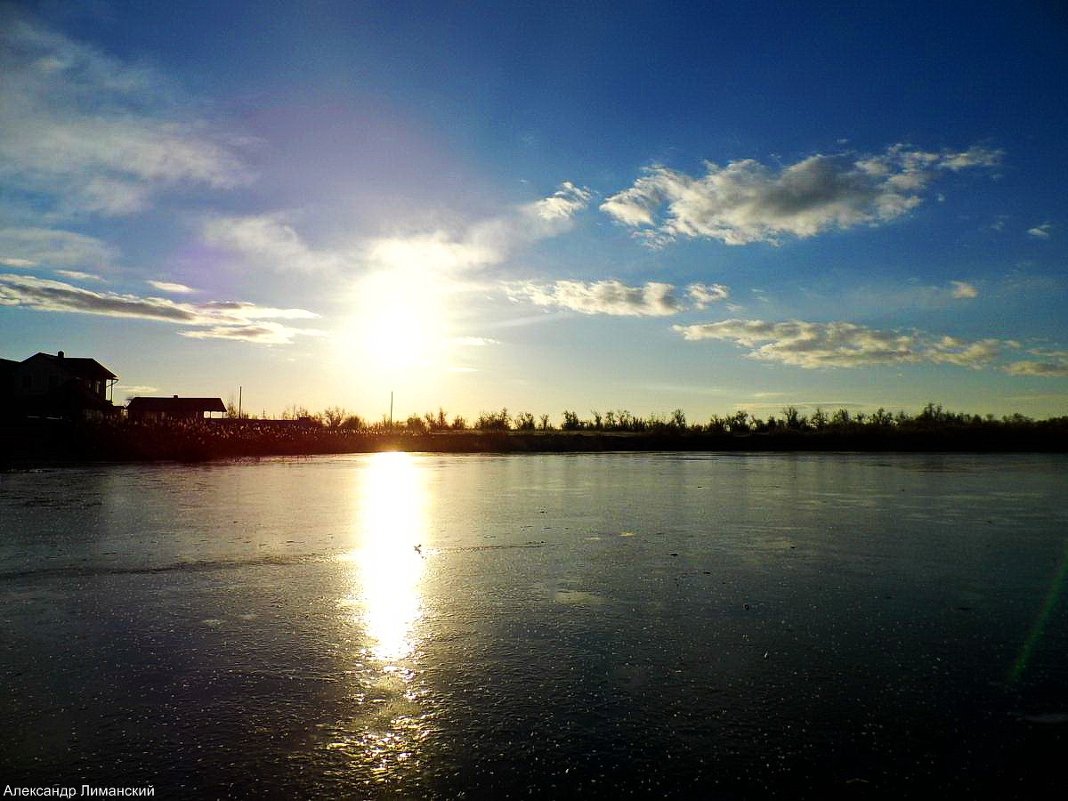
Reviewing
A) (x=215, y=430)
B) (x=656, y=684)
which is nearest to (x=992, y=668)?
(x=656, y=684)

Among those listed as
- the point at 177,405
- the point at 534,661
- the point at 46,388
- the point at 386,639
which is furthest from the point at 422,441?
the point at 534,661

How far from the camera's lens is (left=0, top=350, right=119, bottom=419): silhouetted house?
3997 centimetres

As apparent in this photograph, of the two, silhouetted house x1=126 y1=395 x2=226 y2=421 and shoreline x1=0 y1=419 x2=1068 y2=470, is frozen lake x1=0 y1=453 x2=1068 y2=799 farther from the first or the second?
silhouetted house x1=126 y1=395 x2=226 y2=421

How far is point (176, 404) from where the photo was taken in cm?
5881

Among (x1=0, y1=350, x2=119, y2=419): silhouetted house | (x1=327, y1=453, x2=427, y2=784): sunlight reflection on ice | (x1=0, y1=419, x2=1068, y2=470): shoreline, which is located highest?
(x1=0, y1=350, x2=119, y2=419): silhouetted house

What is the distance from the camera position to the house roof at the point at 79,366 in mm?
43031

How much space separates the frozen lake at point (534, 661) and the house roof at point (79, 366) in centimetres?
4196

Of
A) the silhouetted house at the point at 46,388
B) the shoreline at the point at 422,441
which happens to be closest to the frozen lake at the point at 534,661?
the shoreline at the point at 422,441

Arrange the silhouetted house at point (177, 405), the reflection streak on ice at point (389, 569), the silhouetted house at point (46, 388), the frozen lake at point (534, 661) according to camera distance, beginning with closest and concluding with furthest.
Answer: the frozen lake at point (534, 661) < the reflection streak on ice at point (389, 569) < the silhouetted house at point (46, 388) < the silhouetted house at point (177, 405)

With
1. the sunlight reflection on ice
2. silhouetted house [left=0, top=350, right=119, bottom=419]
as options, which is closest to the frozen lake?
the sunlight reflection on ice

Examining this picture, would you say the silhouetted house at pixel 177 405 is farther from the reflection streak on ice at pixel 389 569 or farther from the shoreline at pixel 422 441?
the reflection streak on ice at pixel 389 569

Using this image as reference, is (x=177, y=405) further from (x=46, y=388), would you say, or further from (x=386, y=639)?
(x=386, y=639)

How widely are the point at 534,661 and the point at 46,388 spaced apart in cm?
A: 4882

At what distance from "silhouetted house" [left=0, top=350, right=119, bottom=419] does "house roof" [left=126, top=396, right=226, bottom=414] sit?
11837mm
